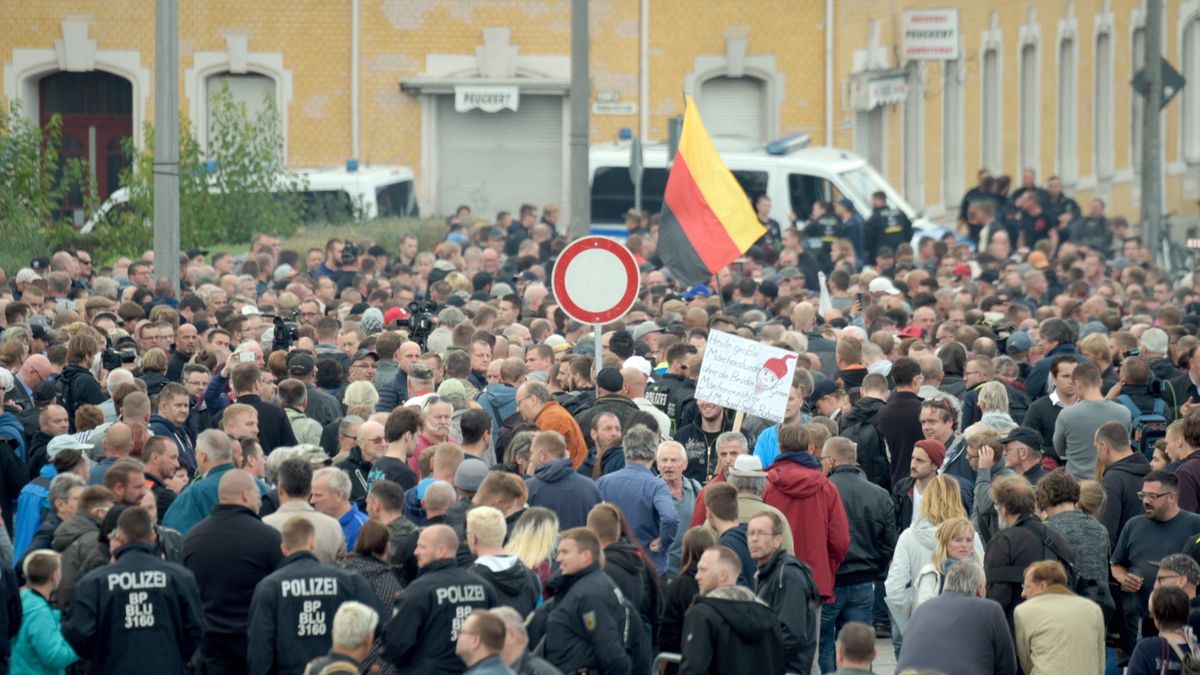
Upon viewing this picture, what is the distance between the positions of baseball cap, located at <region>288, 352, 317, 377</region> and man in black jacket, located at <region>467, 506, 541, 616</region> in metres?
5.27

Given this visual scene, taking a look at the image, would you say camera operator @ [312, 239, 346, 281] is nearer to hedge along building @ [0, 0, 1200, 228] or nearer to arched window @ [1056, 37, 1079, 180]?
hedge along building @ [0, 0, 1200, 228]

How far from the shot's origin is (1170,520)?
11961mm

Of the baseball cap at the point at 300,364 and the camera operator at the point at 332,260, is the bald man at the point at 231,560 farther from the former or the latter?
the camera operator at the point at 332,260

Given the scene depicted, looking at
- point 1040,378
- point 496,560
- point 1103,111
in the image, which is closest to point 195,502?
point 496,560

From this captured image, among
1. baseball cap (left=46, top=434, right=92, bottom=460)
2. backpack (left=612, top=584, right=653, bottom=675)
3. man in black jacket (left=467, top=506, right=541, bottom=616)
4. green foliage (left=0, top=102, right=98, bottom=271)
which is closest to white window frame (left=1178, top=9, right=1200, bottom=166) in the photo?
green foliage (left=0, top=102, right=98, bottom=271)

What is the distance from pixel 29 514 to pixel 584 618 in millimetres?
3661

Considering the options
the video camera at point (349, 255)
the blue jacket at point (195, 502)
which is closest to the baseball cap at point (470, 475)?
the blue jacket at point (195, 502)

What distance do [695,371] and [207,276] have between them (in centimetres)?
815

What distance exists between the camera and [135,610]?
1020 cm

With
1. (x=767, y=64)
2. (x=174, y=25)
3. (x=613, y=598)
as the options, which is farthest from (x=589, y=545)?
(x=767, y=64)

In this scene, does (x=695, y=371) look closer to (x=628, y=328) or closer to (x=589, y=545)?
(x=628, y=328)

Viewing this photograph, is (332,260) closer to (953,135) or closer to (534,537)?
(534,537)

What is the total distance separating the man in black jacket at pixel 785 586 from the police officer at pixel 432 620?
1.60 m

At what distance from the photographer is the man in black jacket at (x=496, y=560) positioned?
33.8 ft
